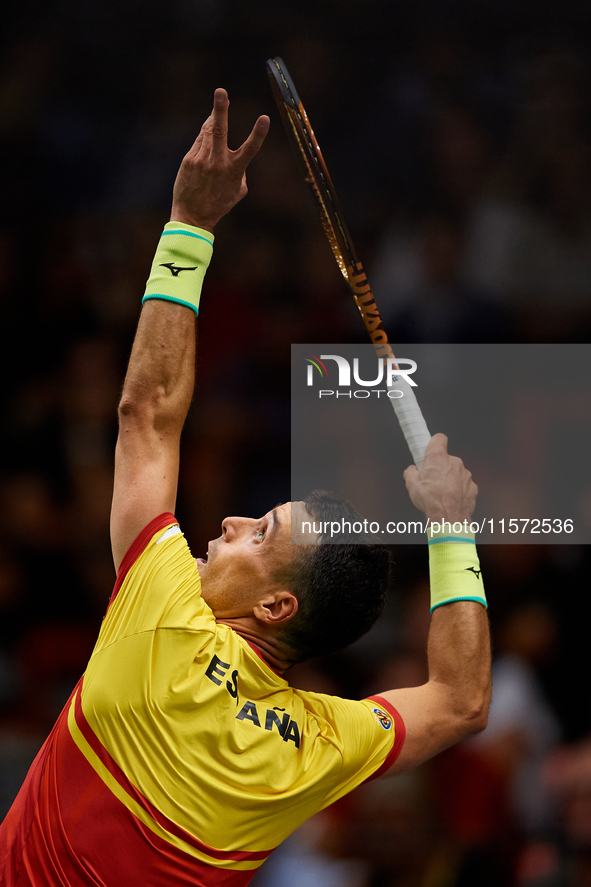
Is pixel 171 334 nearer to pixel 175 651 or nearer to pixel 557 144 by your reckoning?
pixel 175 651

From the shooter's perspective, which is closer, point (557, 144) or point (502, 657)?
point (502, 657)

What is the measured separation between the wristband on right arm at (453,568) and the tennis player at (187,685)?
23cm

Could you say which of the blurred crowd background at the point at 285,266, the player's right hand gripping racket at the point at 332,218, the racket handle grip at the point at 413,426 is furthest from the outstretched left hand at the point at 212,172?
the blurred crowd background at the point at 285,266

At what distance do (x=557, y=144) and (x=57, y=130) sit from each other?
8.89ft

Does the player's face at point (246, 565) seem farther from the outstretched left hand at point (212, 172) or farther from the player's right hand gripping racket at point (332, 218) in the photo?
the outstretched left hand at point (212, 172)

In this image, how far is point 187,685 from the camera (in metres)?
1.91

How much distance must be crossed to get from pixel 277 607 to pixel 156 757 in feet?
1.43

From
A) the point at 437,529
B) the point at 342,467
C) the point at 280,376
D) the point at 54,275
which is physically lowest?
the point at 437,529

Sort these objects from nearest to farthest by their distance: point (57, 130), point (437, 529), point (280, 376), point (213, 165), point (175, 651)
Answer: point (175, 651), point (213, 165), point (437, 529), point (280, 376), point (57, 130)

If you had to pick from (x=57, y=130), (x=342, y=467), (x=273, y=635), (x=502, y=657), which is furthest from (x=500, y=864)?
(x=57, y=130)

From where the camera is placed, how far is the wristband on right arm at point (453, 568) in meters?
2.36

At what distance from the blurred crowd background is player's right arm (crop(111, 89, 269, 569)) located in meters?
2.30

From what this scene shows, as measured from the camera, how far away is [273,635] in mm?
2148

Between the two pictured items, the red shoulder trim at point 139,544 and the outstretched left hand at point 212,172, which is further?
the outstretched left hand at point 212,172
